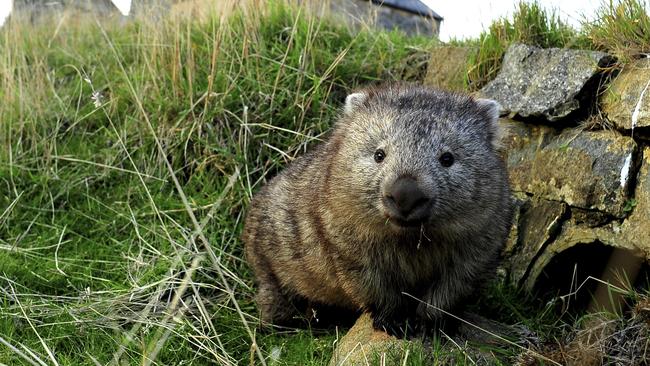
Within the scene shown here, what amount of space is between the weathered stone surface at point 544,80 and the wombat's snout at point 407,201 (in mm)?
→ 1811

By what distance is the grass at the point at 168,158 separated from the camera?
4.66 m

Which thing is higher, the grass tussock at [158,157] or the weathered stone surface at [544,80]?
the weathered stone surface at [544,80]

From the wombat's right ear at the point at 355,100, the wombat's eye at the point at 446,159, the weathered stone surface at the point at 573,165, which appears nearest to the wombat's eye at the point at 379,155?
the wombat's eye at the point at 446,159

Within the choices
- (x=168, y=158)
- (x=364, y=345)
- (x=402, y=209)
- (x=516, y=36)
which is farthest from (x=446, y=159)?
(x=168, y=158)

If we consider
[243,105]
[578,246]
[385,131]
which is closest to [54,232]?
[243,105]

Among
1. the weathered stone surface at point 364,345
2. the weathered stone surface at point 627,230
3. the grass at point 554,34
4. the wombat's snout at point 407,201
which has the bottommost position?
the weathered stone surface at point 364,345

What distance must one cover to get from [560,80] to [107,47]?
4220 millimetres

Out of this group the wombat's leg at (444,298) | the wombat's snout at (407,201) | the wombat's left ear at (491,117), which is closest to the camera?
the wombat's snout at (407,201)

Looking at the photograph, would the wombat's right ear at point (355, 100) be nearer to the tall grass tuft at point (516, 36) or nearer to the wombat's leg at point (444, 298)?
the wombat's leg at point (444, 298)

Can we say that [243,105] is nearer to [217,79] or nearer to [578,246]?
[217,79]

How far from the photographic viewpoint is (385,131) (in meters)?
3.92

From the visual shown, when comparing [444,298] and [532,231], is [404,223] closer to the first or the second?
[444,298]

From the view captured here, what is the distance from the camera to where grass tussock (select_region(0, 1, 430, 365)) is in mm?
4734

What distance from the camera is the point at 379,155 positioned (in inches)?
152
